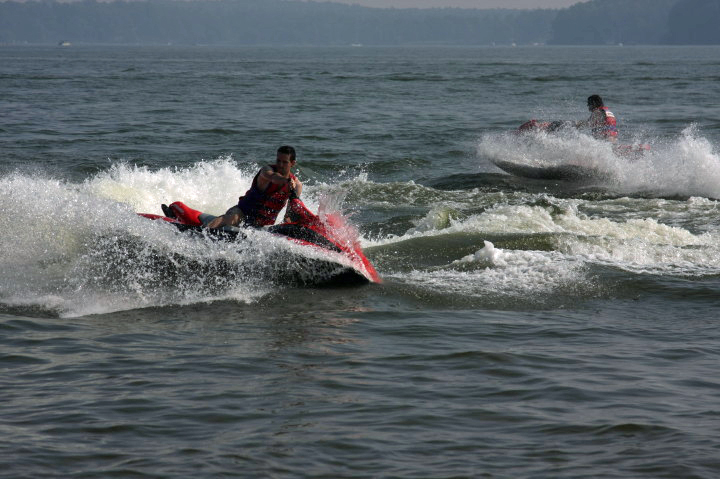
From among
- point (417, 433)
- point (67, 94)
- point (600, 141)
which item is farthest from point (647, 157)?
point (67, 94)

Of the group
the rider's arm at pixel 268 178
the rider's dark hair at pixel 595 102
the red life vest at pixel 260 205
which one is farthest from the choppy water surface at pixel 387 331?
the rider's dark hair at pixel 595 102

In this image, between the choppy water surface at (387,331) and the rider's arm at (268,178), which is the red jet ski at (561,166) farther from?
the rider's arm at (268,178)

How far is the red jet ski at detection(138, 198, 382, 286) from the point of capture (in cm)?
1000

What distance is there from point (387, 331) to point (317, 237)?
6.30 feet

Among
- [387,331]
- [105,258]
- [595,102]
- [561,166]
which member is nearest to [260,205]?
[105,258]

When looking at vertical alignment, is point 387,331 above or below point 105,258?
below

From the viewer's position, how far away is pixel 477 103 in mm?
36062

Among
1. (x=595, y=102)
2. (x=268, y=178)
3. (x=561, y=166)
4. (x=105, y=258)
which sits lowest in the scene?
(x=105, y=258)

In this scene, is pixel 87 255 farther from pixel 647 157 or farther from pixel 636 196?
pixel 647 157

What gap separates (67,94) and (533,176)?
24.4m

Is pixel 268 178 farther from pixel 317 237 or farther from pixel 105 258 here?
pixel 105 258

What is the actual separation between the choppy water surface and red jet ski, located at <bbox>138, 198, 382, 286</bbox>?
0.66 feet

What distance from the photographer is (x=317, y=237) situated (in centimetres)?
1009

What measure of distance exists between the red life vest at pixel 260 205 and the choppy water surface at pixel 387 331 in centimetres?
49
